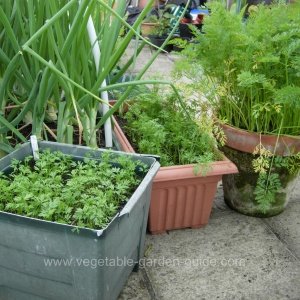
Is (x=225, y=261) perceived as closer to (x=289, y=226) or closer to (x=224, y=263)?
(x=224, y=263)

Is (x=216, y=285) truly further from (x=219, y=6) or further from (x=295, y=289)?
(x=219, y=6)

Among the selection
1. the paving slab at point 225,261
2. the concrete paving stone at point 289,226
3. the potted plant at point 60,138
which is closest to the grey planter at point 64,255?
the potted plant at point 60,138

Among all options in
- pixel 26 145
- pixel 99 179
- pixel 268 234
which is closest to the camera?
pixel 99 179

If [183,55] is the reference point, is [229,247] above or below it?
below

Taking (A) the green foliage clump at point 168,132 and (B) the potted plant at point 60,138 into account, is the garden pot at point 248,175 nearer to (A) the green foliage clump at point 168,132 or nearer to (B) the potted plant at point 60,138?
(A) the green foliage clump at point 168,132

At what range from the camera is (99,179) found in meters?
1.02

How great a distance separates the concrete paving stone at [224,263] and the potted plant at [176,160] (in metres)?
0.08

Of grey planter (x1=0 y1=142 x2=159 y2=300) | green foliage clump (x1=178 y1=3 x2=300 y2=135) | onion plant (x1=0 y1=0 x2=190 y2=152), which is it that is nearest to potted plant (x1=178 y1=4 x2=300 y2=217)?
green foliage clump (x1=178 y1=3 x2=300 y2=135)

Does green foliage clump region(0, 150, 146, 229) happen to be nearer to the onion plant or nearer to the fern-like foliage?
the onion plant

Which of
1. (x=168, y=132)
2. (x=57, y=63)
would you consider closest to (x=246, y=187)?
(x=168, y=132)

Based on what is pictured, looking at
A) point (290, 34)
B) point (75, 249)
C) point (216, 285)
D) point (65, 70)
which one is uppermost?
point (290, 34)

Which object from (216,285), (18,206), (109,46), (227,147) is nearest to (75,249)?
(18,206)

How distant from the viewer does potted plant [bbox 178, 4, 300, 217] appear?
3.87ft

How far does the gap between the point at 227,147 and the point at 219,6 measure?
49 centimetres
